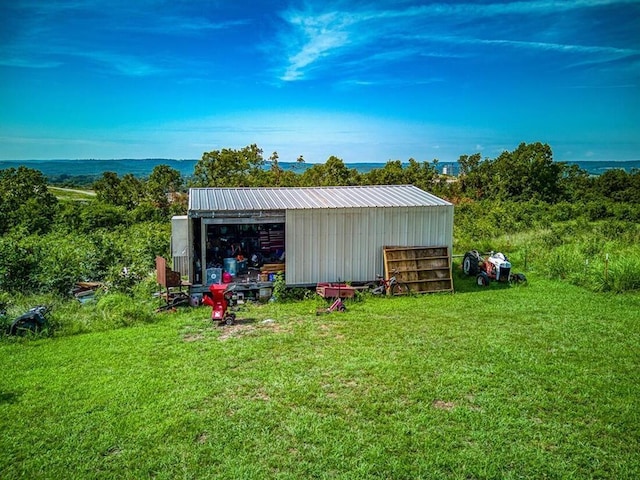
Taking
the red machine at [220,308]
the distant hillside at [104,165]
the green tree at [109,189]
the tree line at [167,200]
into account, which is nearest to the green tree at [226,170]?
the tree line at [167,200]

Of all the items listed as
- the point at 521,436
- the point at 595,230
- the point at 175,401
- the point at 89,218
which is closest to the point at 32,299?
the point at 175,401

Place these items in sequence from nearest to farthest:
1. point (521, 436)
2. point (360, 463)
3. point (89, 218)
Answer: point (360, 463) < point (521, 436) < point (89, 218)

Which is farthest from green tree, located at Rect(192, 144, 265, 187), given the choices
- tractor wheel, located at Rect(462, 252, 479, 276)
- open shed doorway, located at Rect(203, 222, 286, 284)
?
tractor wheel, located at Rect(462, 252, 479, 276)

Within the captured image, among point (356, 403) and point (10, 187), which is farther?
point (10, 187)

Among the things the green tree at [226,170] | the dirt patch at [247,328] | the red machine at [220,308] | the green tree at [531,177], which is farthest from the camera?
the green tree at [531,177]

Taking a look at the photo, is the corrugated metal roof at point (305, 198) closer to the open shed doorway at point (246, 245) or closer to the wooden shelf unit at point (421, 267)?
the open shed doorway at point (246, 245)

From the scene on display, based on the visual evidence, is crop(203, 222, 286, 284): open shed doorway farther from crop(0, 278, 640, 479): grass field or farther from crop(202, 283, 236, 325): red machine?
crop(0, 278, 640, 479): grass field

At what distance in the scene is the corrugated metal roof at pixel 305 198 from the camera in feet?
40.8

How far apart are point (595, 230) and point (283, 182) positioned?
18638mm

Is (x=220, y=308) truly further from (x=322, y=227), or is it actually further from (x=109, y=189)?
(x=109, y=189)

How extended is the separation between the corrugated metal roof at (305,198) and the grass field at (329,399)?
348 centimetres

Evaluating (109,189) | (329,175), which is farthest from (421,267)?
(109,189)

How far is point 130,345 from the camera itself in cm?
866

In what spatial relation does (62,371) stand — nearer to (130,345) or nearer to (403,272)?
(130,345)
